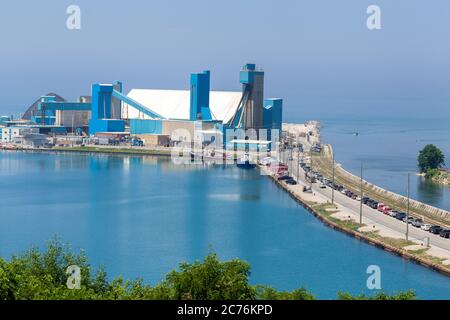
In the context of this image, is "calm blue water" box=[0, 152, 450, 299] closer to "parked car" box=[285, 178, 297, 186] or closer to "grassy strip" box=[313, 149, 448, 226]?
"parked car" box=[285, 178, 297, 186]

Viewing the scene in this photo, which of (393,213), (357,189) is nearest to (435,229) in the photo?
(393,213)

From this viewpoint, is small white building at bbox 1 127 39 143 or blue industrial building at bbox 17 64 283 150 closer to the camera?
blue industrial building at bbox 17 64 283 150

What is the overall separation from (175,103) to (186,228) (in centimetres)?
1543

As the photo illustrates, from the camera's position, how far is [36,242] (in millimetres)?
9961

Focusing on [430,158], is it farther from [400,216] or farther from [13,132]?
[13,132]

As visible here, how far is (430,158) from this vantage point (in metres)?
18.6

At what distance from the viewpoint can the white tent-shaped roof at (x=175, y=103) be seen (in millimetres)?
25219

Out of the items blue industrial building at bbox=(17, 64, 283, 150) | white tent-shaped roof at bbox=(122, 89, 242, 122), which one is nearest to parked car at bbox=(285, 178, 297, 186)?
blue industrial building at bbox=(17, 64, 283, 150)

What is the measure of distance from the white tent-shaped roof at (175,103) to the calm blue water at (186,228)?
678cm

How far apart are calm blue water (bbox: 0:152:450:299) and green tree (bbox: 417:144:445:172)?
129 inches

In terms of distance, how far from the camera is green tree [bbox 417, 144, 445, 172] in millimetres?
18506

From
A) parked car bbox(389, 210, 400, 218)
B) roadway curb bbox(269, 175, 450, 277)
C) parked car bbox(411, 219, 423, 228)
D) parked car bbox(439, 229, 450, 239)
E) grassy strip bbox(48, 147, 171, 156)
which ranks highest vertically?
grassy strip bbox(48, 147, 171, 156)

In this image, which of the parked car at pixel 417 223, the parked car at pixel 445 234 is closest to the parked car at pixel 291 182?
the parked car at pixel 417 223
